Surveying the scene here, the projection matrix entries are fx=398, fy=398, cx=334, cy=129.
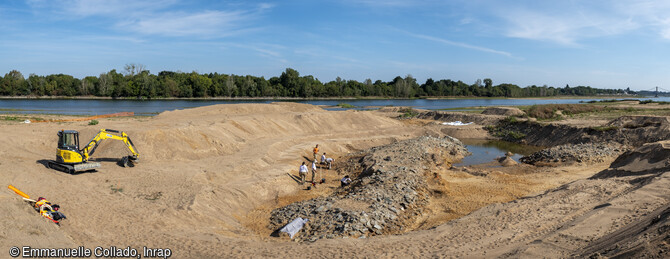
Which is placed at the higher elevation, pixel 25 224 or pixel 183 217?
pixel 25 224

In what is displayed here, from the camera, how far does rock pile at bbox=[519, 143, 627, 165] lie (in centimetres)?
2984

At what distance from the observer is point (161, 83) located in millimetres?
126062

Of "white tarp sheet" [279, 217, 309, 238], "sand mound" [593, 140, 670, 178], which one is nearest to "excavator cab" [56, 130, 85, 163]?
"white tarp sheet" [279, 217, 309, 238]

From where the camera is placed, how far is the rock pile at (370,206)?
1402 centimetres

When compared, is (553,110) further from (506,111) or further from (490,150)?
(490,150)

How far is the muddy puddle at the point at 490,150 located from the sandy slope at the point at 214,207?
7381 millimetres

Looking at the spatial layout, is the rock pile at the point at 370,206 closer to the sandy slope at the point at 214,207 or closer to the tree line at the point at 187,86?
the sandy slope at the point at 214,207

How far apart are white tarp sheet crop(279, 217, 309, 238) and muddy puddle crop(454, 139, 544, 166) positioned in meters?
20.6

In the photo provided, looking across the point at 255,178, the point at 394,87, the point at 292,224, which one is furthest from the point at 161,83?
the point at 292,224

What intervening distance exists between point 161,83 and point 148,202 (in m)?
121

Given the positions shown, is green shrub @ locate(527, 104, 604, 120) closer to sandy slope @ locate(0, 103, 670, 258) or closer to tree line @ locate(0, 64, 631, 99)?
sandy slope @ locate(0, 103, 670, 258)

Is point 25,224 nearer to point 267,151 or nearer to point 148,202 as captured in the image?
point 148,202

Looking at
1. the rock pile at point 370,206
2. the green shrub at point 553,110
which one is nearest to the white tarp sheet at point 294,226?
the rock pile at point 370,206

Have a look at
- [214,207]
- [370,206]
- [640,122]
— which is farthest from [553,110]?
[214,207]
